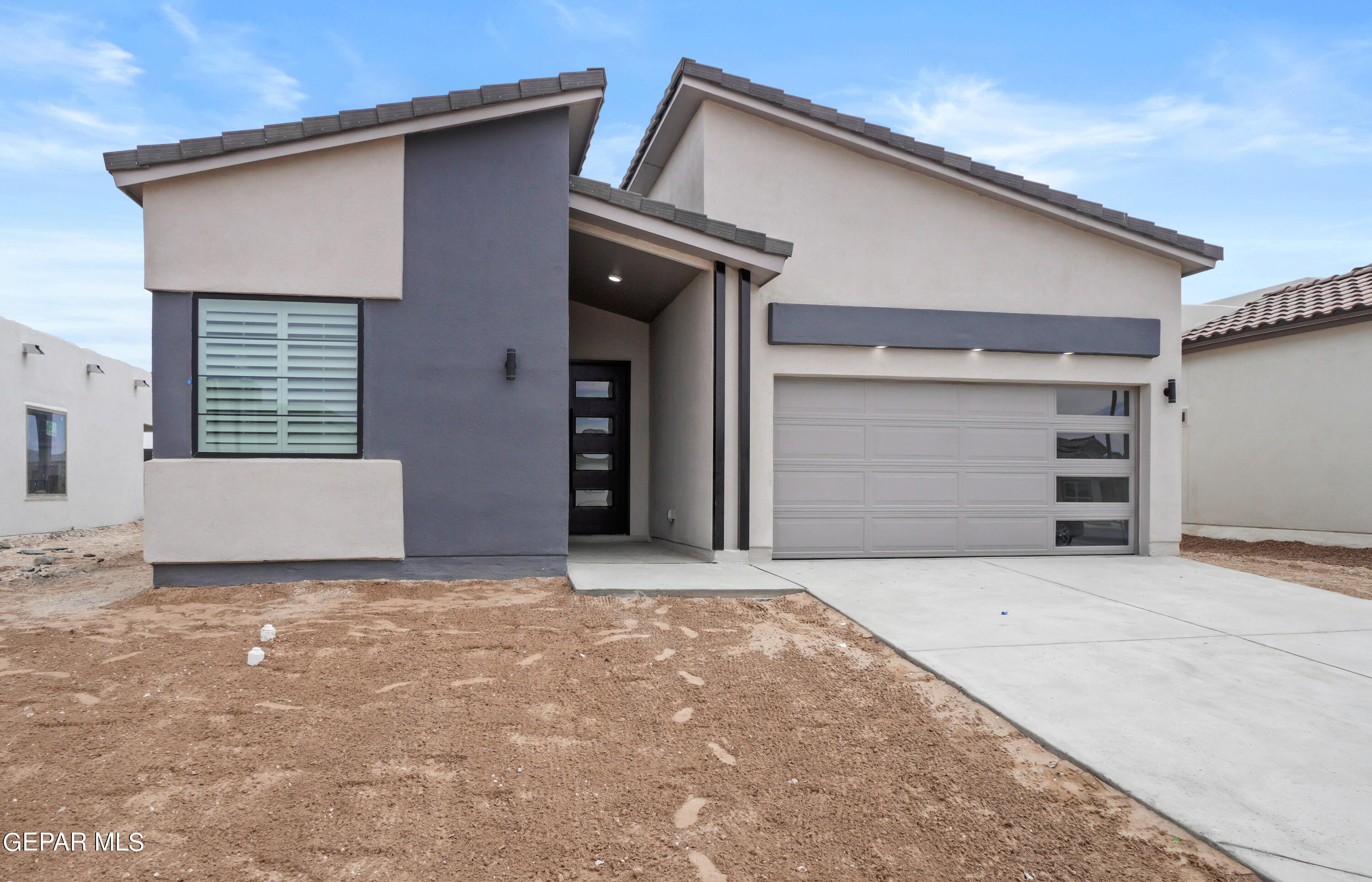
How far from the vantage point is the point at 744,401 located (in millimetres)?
7141

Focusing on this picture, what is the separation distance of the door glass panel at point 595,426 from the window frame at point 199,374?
3838mm

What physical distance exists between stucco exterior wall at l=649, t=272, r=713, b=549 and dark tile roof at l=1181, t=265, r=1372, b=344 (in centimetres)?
815

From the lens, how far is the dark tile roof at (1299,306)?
10004mm

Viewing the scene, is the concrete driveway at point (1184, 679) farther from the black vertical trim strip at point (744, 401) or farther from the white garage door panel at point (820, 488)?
the white garage door panel at point (820, 488)

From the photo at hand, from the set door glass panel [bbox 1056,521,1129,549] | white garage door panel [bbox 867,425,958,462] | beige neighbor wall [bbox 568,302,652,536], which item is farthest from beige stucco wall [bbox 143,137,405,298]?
door glass panel [bbox 1056,521,1129,549]

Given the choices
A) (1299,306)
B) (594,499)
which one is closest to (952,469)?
(594,499)

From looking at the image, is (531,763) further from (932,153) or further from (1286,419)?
(1286,419)

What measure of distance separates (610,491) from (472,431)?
3749mm

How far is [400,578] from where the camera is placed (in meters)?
6.16

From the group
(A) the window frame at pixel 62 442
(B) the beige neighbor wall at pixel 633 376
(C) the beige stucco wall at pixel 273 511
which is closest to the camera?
(C) the beige stucco wall at pixel 273 511

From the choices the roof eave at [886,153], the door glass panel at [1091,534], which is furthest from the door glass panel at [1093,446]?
the roof eave at [886,153]

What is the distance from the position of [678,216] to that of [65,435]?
45.0 ft

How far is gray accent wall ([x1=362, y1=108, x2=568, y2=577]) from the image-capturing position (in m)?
6.19

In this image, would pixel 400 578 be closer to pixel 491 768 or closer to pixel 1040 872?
pixel 491 768
